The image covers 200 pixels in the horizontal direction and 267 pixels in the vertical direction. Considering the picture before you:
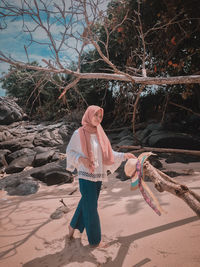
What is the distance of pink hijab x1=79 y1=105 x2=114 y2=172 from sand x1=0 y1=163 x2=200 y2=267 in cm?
92

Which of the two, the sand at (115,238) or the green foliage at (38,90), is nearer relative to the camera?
the sand at (115,238)

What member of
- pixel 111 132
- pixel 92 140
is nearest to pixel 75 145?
pixel 92 140

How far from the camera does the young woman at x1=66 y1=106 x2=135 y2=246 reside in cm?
Result: 201

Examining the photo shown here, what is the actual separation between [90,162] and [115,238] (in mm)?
1016

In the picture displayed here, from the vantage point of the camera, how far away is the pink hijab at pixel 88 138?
2029 mm

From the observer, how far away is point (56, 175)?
5.43 m

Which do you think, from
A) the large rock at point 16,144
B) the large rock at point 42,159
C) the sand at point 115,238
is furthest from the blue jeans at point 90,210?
the large rock at point 16,144

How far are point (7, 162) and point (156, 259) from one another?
817 centimetres

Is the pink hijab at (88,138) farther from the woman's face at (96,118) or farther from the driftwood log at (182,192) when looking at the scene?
the driftwood log at (182,192)

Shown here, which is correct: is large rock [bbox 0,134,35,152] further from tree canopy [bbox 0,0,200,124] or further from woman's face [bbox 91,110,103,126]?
woman's face [bbox 91,110,103,126]

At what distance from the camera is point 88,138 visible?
6.88ft

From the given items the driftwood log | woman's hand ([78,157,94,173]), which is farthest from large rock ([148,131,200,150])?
the driftwood log

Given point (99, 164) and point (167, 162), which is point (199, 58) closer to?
point (167, 162)

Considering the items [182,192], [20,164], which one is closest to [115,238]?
[182,192]
